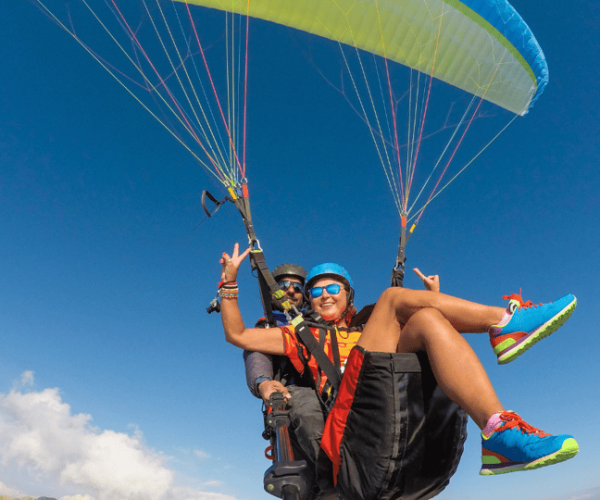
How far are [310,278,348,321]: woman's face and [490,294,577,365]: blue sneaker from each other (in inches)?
64.0

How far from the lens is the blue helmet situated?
4.05m

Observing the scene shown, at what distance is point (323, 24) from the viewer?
Result: 741cm

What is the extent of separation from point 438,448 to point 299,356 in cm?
117

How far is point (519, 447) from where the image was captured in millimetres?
2045

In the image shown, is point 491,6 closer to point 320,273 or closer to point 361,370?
point 320,273

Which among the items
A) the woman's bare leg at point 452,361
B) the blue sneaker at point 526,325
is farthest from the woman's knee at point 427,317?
the blue sneaker at point 526,325

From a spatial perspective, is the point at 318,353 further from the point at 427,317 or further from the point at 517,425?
the point at 517,425

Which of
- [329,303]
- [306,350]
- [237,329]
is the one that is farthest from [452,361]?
[329,303]

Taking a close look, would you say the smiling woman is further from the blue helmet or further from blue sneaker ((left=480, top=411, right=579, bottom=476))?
the blue helmet

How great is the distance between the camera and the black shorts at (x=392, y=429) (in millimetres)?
2480

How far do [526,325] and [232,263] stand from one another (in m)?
2.01

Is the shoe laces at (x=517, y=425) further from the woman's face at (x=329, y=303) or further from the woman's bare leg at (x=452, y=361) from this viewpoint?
the woman's face at (x=329, y=303)

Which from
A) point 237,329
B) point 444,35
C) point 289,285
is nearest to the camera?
point 237,329

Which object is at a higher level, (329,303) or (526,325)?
(329,303)
